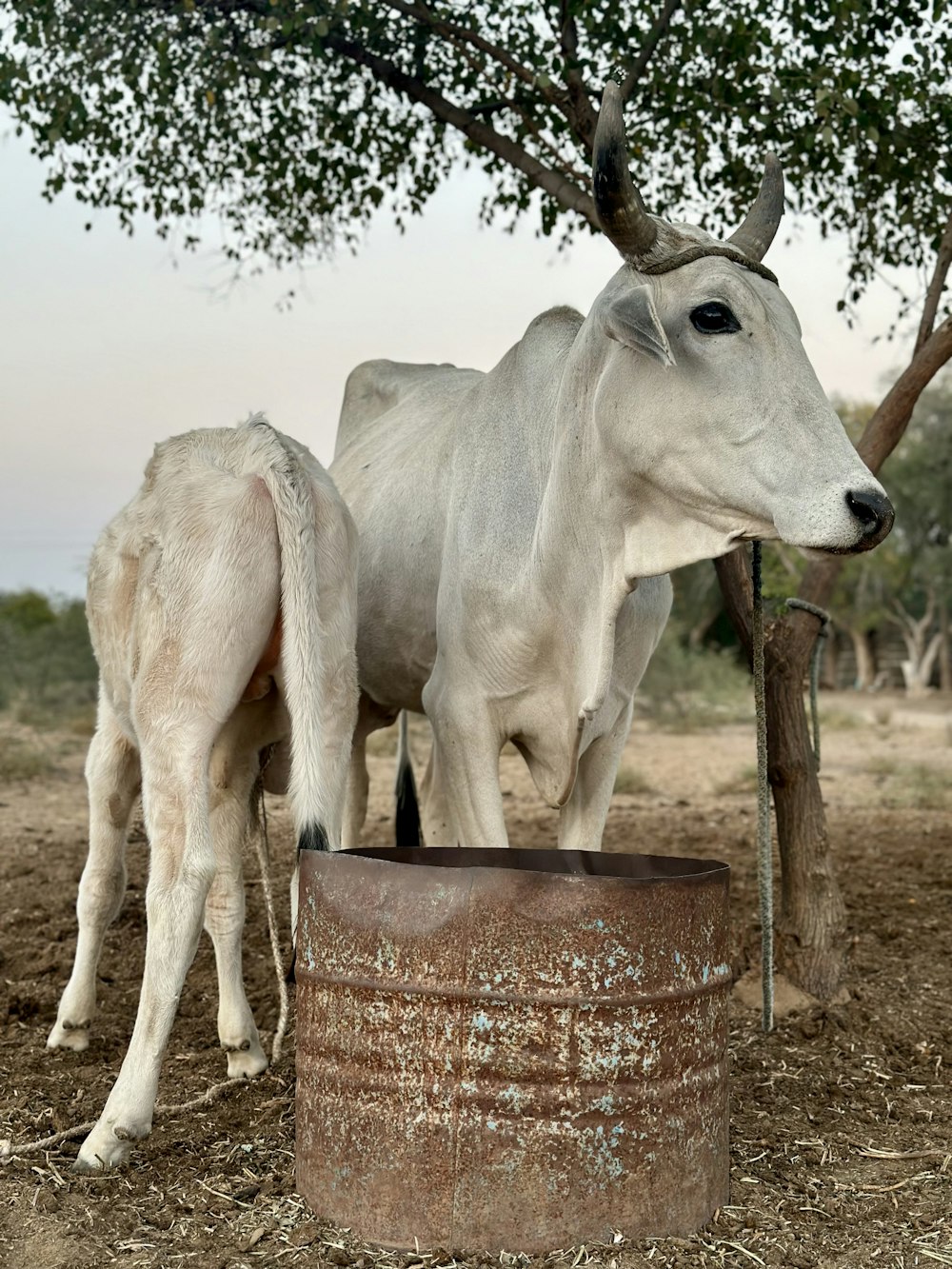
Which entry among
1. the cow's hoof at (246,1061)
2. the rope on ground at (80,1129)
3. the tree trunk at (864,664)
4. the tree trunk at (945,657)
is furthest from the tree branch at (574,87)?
the tree trunk at (864,664)

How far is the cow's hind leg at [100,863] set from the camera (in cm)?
386

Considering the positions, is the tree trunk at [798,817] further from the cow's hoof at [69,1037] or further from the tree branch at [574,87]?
the cow's hoof at [69,1037]

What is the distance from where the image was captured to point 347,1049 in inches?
101

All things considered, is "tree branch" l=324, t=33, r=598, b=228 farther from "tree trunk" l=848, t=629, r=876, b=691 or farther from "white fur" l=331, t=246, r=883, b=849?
"tree trunk" l=848, t=629, r=876, b=691

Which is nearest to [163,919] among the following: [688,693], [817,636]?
[817,636]

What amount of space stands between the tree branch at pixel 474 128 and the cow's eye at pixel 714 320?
169 cm

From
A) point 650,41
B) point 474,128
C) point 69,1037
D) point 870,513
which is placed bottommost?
point 69,1037

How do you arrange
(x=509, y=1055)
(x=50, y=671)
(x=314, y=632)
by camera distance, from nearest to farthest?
(x=509, y=1055) < (x=314, y=632) < (x=50, y=671)

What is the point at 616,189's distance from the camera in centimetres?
299

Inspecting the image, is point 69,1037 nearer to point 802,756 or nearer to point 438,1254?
point 438,1254

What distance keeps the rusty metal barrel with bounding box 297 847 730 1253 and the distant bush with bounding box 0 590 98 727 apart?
12.0 metres

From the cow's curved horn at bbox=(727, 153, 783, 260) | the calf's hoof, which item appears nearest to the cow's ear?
the cow's curved horn at bbox=(727, 153, 783, 260)

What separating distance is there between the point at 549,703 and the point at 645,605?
15.1 inches

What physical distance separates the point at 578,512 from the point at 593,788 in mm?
854
